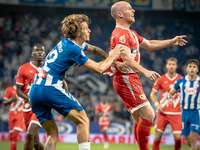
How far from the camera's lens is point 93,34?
60.3 ft

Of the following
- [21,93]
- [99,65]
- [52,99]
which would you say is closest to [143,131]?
[99,65]

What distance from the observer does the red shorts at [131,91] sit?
440 centimetres

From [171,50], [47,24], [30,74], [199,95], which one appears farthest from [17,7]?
[199,95]

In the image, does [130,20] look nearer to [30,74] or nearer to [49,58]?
[49,58]

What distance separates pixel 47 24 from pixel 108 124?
29.0 feet

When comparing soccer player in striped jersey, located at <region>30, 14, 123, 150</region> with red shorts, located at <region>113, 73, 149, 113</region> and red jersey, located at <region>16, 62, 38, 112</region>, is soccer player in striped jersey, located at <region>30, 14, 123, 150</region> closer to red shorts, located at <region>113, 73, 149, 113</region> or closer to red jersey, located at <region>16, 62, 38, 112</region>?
red shorts, located at <region>113, 73, 149, 113</region>

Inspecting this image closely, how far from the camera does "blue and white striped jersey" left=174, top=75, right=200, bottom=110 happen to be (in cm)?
698

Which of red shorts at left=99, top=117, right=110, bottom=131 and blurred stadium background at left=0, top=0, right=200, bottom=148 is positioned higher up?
blurred stadium background at left=0, top=0, right=200, bottom=148

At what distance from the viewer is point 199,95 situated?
276 inches

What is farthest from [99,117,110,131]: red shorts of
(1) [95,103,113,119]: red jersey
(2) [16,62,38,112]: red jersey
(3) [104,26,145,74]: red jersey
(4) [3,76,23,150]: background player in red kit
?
(3) [104,26,145,74]: red jersey

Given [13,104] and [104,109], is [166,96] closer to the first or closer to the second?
[13,104]

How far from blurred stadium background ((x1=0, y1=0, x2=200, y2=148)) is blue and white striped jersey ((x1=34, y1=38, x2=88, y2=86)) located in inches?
396

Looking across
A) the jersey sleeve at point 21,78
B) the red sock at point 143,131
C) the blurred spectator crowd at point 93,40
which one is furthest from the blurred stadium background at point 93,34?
the red sock at point 143,131

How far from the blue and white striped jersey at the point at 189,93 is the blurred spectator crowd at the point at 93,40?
790cm
